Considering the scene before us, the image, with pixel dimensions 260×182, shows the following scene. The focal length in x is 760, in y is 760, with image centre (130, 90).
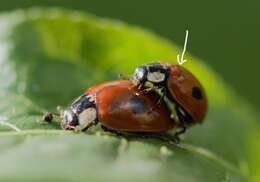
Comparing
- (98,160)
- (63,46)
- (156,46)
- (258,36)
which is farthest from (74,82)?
(258,36)

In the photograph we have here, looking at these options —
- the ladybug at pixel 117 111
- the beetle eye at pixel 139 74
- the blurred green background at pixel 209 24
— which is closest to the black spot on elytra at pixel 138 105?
the ladybug at pixel 117 111

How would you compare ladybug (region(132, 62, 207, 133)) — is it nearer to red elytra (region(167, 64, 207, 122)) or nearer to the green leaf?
red elytra (region(167, 64, 207, 122))

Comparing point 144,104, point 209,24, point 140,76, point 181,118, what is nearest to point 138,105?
point 144,104

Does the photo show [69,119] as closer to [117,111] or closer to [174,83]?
[117,111]

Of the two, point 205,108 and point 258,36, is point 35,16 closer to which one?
point 205,108

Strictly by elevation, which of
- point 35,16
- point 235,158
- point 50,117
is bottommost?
point 235,158

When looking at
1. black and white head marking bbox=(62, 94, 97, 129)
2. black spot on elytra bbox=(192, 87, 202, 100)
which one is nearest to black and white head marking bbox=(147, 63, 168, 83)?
black spot on elytra bbox=(192, 87, 202, 100)
